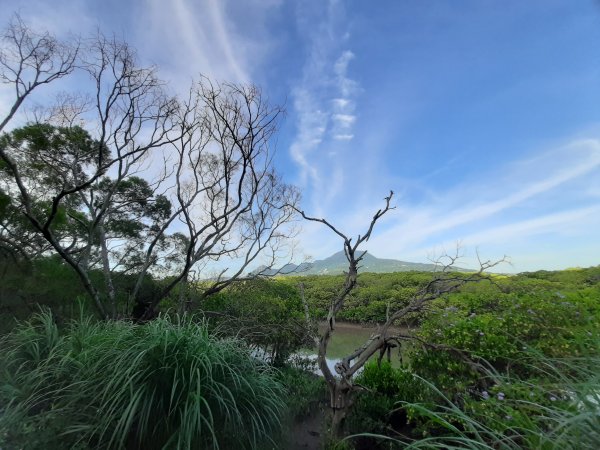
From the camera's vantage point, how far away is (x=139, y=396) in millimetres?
1854

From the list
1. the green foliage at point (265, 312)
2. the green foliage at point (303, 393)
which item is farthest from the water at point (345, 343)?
the green foliage at point (303, 393)

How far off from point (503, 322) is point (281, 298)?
5.46m

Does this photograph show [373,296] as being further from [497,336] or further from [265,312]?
[497,336]

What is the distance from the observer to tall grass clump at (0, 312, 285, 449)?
182cm

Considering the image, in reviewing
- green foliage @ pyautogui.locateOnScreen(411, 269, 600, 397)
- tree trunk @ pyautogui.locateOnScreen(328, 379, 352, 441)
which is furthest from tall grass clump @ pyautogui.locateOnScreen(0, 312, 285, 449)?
green foliage @ pyautogui.locateOnScreen(411, 269, 600, 397)

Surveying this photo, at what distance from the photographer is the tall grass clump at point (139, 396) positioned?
71.7 inches

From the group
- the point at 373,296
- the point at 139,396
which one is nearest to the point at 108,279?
the point at 139,396

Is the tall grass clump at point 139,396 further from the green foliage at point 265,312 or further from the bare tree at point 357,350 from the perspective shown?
the green foliage at point 265,312

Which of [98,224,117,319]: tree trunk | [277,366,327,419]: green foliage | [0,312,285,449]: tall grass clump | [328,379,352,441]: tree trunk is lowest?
[277,366,327,419]: green foliage

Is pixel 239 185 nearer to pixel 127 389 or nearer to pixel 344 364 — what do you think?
pixel 344 364

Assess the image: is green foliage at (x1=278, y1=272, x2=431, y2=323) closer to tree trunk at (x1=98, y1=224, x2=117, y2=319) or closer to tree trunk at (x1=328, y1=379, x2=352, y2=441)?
tree trunk at (x1=98, y1=224, x2=117, y2=319)

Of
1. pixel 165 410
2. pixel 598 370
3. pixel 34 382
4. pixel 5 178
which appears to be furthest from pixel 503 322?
pixel 5 178

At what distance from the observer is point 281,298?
8422mm

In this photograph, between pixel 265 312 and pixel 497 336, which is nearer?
pixel 497 336
